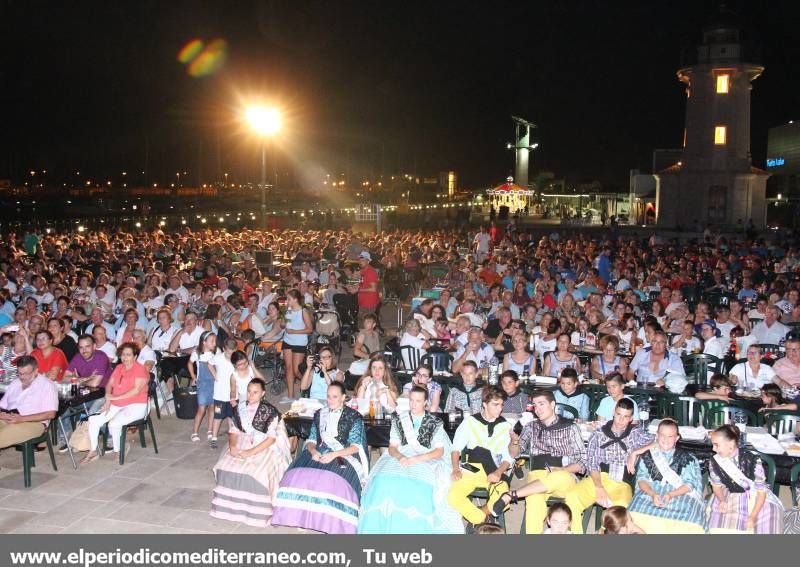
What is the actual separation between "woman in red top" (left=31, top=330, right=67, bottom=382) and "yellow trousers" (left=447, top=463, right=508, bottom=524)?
5.18 meters

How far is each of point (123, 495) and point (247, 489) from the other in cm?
139

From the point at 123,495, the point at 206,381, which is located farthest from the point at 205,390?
the point at 123,495

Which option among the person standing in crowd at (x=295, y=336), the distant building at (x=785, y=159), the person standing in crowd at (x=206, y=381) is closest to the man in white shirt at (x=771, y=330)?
the person standing in crowd at (x=295, y=336)

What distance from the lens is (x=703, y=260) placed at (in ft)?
62.5

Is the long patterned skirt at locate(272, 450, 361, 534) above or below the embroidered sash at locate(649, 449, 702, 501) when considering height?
below

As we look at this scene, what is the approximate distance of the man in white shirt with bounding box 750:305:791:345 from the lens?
10.6m

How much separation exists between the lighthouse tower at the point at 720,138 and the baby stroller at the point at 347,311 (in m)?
30.6

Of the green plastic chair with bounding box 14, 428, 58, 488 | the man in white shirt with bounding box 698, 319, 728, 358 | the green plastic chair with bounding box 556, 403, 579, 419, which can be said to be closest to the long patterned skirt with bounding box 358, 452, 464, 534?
the green plastic chair with bounding box 556, 403, 579, 419

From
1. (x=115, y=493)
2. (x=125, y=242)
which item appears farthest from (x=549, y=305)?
(x=125, y=242)

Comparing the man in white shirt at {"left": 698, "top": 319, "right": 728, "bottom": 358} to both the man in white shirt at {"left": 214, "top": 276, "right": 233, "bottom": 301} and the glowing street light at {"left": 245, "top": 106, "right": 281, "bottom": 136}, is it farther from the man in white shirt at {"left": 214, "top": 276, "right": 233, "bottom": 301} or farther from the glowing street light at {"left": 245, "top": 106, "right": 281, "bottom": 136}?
the glowing street light at {"left": 245, "top": 106, "right": 281, "bottom": 136}

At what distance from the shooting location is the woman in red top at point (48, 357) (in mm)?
8680

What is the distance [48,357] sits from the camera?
877 centimetres

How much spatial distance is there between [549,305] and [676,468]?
711 cm

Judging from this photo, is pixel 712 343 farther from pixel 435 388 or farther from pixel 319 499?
pixel 319 499
